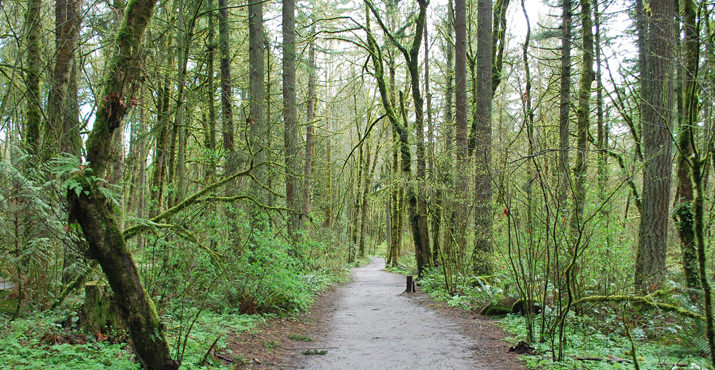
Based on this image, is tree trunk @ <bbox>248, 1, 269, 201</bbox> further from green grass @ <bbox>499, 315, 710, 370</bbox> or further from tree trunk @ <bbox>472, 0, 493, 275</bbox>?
green grass @ <bbox>499, 315, 710, 370</bbox>

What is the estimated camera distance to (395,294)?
1227 cm

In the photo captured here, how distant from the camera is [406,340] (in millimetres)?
6477

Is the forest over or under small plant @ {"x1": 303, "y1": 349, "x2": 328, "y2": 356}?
over

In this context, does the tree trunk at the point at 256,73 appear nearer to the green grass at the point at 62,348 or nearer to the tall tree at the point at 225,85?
the tall tree at the point at 225,85

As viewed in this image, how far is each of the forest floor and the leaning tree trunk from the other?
5.09 feet

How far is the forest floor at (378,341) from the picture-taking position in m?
5.17

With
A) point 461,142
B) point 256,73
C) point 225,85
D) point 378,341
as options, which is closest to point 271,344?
point 378,341

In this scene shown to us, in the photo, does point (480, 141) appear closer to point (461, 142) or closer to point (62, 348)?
point (461, 142)

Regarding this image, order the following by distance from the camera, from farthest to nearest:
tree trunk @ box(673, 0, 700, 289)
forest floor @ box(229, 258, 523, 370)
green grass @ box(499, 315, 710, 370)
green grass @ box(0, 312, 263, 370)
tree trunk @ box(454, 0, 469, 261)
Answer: tree trunk @ box(454, 0, 469, 261) < tree trunk @ box(673, 0, 700, 289) < forest floor @ box(229, 258, 523, 370) < green grass @ box(499, 315, 710, 370) < green grass @ box(0, 312, 263, 370)

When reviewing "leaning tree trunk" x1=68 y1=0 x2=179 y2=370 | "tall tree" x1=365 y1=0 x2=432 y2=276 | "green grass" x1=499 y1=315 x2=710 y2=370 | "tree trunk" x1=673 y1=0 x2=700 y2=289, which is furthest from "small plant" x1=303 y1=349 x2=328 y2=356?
"tall tree" x1=365 y1=0 x2=432 y2=276

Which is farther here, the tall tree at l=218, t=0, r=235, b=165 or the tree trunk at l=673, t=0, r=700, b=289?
the tall tree at l=218, t=0, r=235, b=165

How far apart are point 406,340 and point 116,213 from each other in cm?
464

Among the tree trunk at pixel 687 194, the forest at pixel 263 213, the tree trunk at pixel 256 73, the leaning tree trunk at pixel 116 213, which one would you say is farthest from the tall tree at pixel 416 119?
the leaning tree trunk at pixel 116 213

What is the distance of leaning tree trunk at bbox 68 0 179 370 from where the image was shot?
3.23 metres
